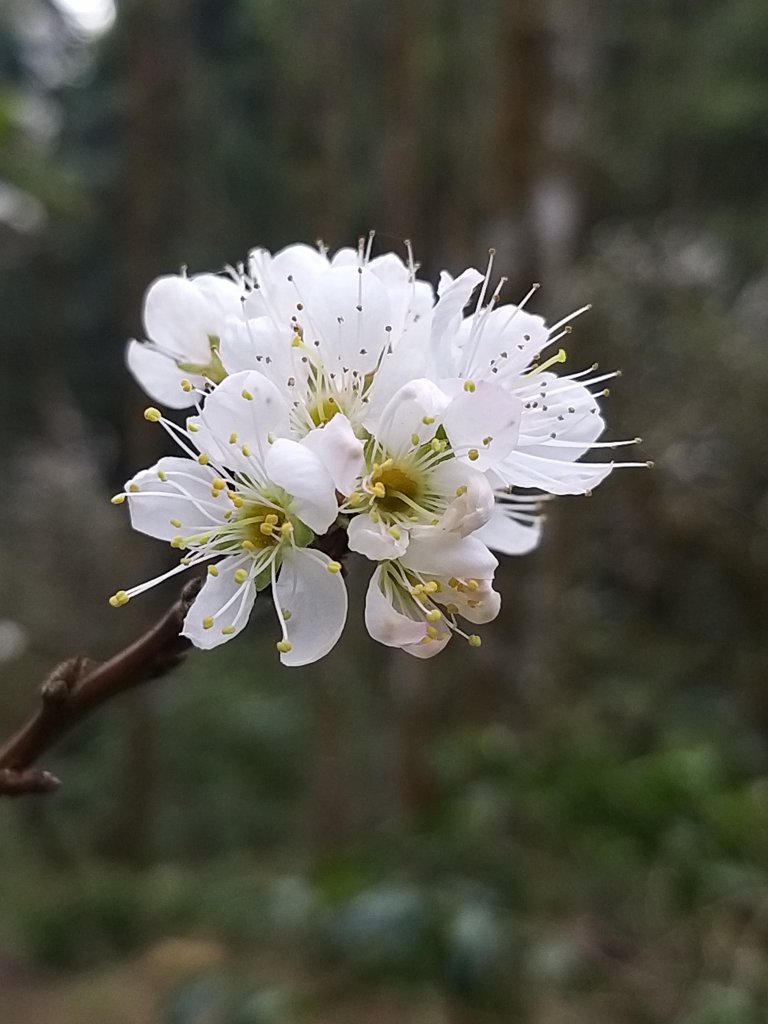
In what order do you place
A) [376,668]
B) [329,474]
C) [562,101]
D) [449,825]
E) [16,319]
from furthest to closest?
[16,319], [376,668], [562,101], [449,825], [329,474]

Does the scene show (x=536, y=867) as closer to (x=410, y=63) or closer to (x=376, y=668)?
(x=410, y=63)

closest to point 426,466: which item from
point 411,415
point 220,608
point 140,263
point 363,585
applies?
point 411,415

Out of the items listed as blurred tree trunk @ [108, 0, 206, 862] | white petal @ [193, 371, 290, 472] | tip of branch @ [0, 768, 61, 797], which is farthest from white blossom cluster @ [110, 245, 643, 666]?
blurred tree trunk @ [108, 0, 206, 862]

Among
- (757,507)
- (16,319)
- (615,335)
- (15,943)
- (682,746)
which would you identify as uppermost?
(16,319)

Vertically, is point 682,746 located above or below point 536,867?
above

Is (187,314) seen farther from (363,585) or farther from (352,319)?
(363,585)

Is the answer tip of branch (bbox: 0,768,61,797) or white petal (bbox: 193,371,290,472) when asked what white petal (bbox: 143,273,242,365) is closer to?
white petal (bbox: 193,371,290,472)

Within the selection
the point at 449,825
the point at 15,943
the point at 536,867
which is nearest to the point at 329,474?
the point at 449,825
